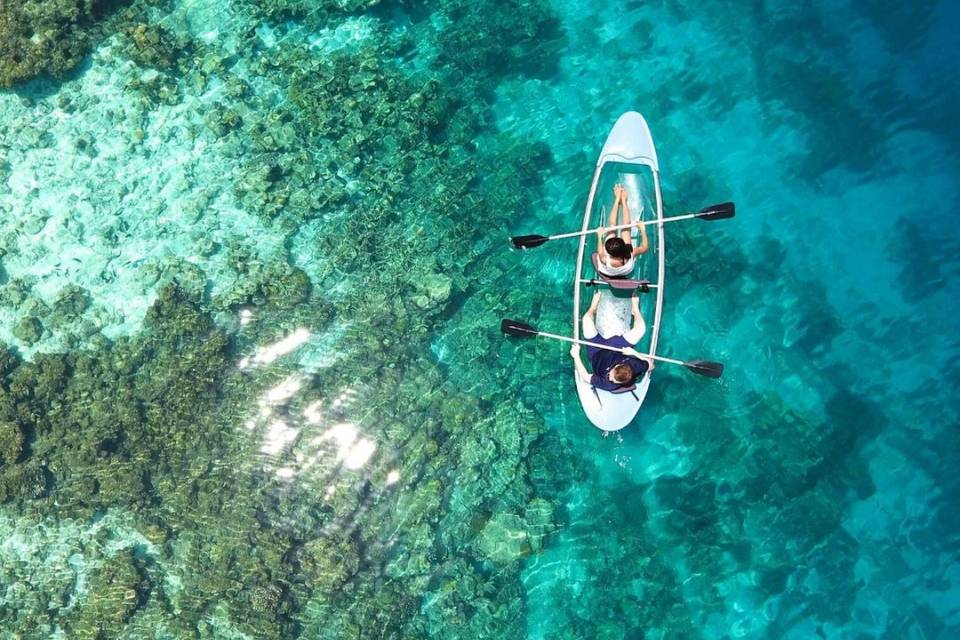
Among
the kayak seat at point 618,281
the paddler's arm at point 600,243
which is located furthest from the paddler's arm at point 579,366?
the paddler's arm at point 600,243

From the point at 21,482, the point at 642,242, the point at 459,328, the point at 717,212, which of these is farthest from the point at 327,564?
Result: the point at 717,212

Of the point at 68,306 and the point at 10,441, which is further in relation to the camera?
the point at 68,306

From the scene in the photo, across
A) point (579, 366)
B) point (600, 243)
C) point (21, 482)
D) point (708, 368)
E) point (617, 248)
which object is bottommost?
point (708, 368)

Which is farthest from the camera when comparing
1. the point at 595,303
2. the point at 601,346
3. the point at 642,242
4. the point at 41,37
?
the point at 41,37

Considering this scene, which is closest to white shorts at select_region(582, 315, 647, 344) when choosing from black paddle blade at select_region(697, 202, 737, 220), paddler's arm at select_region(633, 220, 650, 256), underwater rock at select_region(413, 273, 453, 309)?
paddler's arm at select_region(633, 220, 650, 256)

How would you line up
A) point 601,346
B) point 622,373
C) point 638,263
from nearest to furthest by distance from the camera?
point 622,373 < point 601,346 < point 638,263

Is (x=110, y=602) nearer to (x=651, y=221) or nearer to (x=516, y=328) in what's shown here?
(x=516, y=328)

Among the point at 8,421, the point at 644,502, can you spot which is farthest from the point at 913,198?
the point at 8,421
